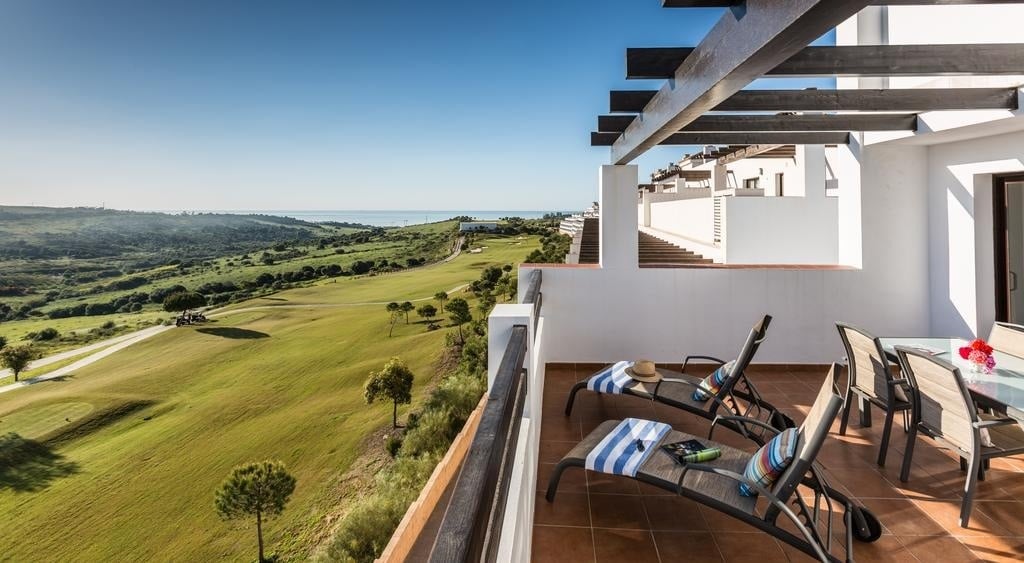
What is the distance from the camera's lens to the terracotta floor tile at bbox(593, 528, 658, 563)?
2330mm

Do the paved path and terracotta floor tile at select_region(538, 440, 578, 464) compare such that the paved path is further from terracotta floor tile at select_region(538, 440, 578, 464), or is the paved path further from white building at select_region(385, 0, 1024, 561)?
terracotta floor tile at select_region(538, 440, 578, 464)

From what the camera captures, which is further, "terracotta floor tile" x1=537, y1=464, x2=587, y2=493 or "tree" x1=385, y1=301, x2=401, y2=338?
"tree" x1=385, y1=301, x2=401, y2=338

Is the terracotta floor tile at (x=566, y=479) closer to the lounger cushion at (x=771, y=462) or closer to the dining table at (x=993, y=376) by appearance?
the lounger cushion at (x=771, y=462)

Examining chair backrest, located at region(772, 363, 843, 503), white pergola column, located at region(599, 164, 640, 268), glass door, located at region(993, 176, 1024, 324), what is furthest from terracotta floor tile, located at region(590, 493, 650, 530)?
glass door, located at region(993, 176, 1024, 324)

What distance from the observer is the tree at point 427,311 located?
51100mm

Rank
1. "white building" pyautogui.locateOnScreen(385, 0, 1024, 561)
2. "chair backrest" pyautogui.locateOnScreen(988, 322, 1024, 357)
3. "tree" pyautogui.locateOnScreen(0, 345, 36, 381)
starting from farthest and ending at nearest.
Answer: "tree" pyautogui.locateOnScreen(0, 345, 36, 381)
"white building" pyautogui.locateOnScreen(385, 0, 1024, 561)
"chair backrest" pyautogui.locateOnScreen(988, 322, 1024, 357)

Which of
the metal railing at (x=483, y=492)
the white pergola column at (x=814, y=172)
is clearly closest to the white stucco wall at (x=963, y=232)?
the white pergola column at (x=814, y=172)

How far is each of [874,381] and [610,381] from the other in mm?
1743

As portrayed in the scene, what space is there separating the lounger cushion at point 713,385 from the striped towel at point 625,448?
0.79 meters

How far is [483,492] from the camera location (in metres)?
0.90

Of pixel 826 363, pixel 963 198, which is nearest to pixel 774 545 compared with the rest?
pixel 826 363

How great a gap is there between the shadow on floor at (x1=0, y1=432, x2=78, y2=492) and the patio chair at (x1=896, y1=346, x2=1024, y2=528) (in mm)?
54593

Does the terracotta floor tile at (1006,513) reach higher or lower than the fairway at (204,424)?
higher

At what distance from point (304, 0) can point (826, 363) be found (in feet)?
168
